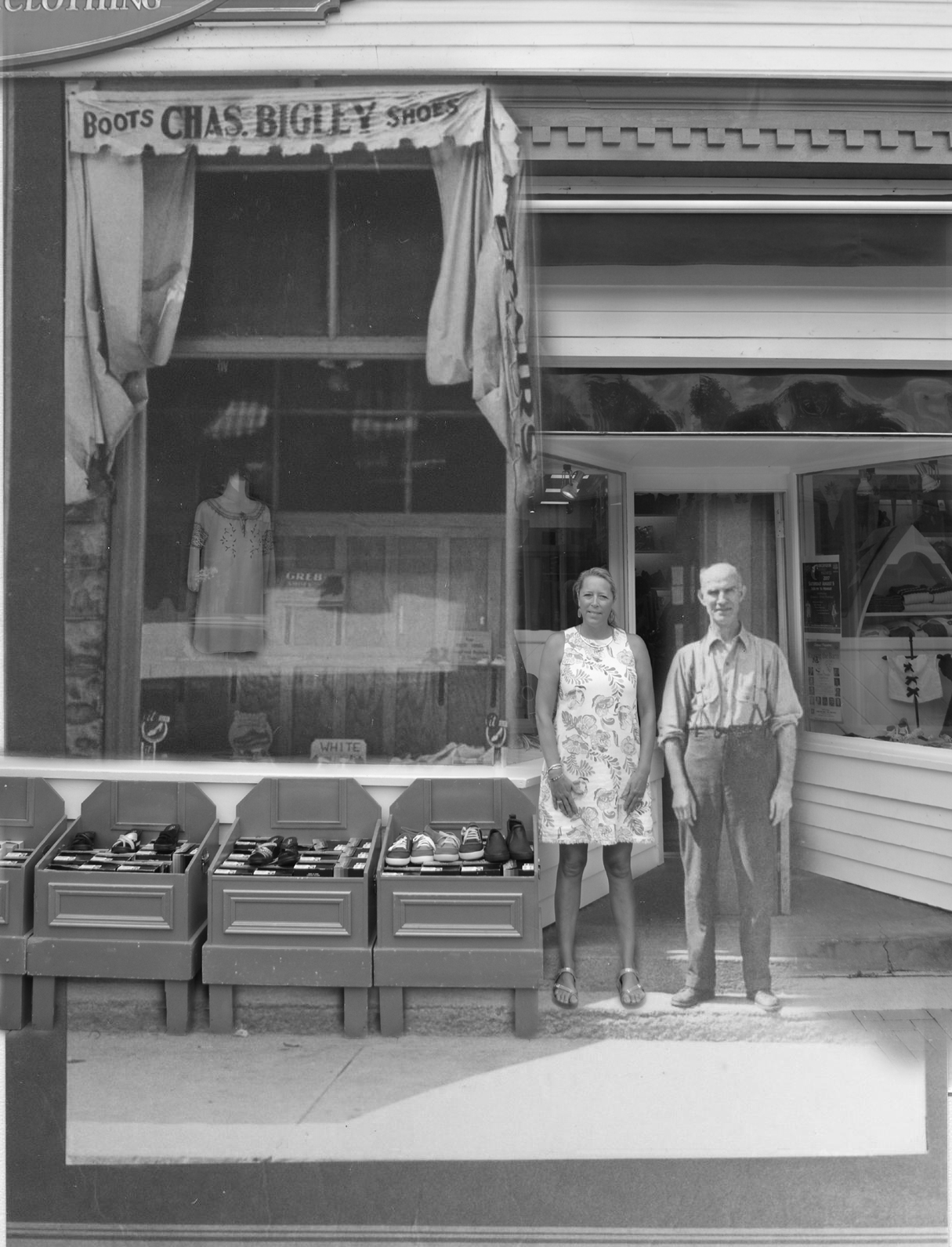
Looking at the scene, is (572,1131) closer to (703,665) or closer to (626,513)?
(703,665)

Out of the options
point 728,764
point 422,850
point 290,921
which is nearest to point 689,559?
point 728,764

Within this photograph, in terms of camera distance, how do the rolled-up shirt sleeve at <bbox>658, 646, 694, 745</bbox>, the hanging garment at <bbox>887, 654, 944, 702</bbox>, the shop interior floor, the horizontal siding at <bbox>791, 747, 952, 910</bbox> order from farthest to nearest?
the hanging garment at <bbox>887, 654, 944, 702</bbox> → the horizontal siding at <bbox>791, 747, 952, 910</bbox> → the rolled-up shirt sleeve at <bbox>658, 646, 694, 745</bbox> → the shop interior floor

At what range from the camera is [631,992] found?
362cm

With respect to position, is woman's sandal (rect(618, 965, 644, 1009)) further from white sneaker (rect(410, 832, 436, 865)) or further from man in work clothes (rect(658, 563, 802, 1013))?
white sneaker (rect(410, 832, 436, 865))

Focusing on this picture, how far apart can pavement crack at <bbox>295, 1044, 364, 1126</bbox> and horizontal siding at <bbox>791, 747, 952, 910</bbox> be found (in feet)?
5.95

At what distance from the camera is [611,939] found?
12.0ft

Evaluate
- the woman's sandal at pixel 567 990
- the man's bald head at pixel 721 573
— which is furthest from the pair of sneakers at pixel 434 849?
the man's bald head at pixel 721 573

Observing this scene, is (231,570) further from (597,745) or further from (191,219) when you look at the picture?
(597,745)

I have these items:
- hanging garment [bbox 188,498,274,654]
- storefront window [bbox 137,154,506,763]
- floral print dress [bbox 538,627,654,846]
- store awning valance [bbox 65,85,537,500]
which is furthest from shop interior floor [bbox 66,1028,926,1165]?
store awning valance [bbox 65,85,537,500]

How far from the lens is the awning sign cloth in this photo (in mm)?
3635

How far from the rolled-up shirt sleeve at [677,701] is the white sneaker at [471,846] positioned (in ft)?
2.50

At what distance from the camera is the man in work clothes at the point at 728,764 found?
368cm

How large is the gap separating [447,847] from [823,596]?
1.72 m

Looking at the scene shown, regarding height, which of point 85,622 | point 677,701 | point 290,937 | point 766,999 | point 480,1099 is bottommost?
point 480,1099
